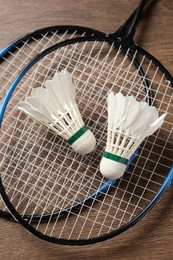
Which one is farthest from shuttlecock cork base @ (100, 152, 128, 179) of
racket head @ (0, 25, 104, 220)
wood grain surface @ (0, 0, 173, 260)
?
racket head @ (0, 25, 104, 220)

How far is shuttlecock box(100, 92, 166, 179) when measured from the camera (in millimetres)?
797

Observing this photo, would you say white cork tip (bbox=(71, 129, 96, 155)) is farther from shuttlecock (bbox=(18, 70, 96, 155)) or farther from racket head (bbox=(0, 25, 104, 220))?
racket head (bbox=(0, 25, 104, 220))

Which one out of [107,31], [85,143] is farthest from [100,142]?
[107,31]

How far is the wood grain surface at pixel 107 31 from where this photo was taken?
0.88 m

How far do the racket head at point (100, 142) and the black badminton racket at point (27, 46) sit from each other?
0.02 metres

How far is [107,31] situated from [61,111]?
24 cm

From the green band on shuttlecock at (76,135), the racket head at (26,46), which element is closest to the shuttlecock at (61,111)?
the green band on shuttlecock at (76,135)

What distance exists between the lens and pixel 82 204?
2.89 feet

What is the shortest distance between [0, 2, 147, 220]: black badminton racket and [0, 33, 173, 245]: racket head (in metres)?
0.02

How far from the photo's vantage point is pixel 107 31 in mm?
955

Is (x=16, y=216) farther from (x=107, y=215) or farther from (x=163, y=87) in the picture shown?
(x=163, y=87)

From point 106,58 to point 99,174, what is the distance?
248mm

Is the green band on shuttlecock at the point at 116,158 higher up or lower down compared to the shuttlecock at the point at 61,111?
lower down

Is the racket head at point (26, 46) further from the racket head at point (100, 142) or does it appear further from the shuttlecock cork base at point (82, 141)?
the shuttlecock cork base at point (82, 141)
